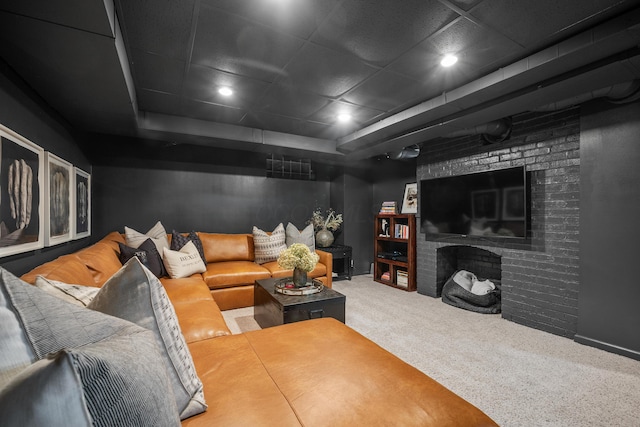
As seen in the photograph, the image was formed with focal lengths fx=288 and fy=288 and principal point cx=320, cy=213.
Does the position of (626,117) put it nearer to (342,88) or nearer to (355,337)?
(342,88)

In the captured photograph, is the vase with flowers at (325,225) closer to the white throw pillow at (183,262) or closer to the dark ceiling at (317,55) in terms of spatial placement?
the white throw pillow at (183,262)

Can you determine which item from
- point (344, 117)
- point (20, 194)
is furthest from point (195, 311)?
point (344, 117)

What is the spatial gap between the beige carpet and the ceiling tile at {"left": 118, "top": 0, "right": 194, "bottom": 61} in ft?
8.43

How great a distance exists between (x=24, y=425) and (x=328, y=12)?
7.13 feet

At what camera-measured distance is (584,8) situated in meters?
1.75

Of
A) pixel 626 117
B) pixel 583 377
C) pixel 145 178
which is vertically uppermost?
pixel 626 117

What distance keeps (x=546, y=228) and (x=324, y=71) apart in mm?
2734

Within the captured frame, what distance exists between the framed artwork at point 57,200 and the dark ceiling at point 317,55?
545mm

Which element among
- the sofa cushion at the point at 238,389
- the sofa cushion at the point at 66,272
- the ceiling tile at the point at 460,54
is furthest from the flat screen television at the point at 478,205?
the sofa cushion at the point at 66,272

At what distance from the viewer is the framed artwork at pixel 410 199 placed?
16.0 ft

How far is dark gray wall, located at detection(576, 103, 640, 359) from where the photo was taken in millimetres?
2408

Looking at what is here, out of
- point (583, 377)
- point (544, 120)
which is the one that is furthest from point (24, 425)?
point (544, 120)

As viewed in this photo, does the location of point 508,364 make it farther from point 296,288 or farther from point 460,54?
point 460,54

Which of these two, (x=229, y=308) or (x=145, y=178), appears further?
(x=145, y=178)
